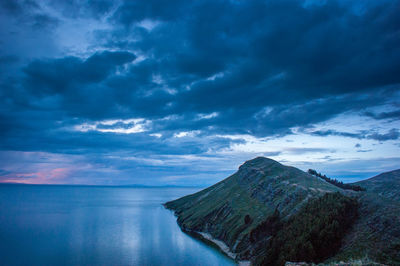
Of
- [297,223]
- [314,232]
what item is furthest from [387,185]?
[314,232]

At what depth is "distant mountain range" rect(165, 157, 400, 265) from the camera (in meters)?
54.3

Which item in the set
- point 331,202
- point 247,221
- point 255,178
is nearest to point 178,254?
point 247,221

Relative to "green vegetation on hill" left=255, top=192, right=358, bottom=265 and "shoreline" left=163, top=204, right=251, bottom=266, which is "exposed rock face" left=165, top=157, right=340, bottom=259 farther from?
"green vegetation on hill" left=255, top=192, right=358, bottom=265

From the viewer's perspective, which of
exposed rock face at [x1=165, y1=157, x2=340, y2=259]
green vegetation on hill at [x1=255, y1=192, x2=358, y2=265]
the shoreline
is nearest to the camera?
green vegetation on hill at [x1=255, y1=192, x2=358, y2=265]

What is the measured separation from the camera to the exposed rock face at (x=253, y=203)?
88.2 metres

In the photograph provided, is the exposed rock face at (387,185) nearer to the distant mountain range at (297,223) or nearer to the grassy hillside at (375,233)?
the distant mountain range at (297,223)

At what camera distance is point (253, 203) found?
111562mm

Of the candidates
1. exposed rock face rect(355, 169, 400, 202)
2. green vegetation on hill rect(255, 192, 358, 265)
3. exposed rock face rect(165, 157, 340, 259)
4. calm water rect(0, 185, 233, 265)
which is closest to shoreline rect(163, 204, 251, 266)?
exposed rock face rect(165, 157, 340, 259)

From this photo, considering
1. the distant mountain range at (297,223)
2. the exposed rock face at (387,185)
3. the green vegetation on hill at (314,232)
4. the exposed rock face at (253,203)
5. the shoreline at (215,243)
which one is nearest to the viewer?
the distant mountain range at (297,223)

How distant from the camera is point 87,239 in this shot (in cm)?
9962

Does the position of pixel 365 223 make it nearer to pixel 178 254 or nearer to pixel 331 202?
pixel 331 202

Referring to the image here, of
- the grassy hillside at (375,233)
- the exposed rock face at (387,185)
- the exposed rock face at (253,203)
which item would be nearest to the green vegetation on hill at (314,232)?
the grassy hillside at (375,233)

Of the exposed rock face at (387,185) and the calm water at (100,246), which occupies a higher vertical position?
Answer: the exposed rock face at (387,185)

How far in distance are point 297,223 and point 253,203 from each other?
134 feet
